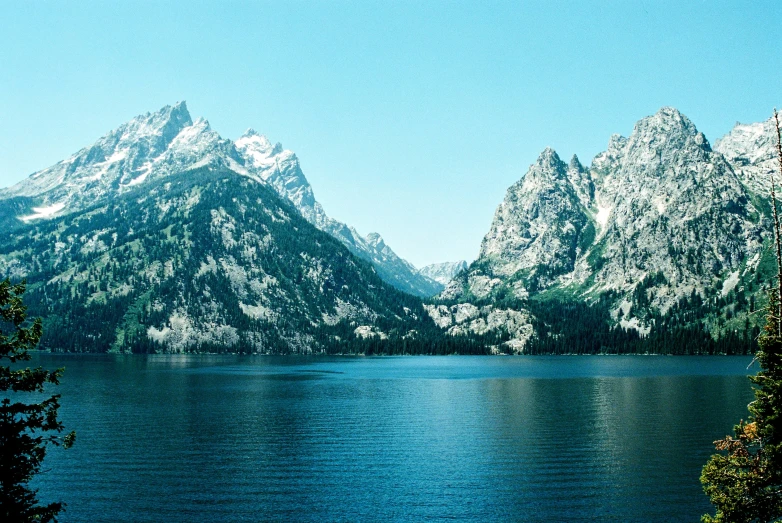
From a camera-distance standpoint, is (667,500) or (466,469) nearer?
(667,500)

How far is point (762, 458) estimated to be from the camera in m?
38.8

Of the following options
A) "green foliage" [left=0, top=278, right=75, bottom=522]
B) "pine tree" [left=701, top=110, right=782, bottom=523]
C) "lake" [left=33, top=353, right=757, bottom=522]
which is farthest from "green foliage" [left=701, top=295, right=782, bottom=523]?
"green foliage" [left=0, top=278, right=75, bottom=522]

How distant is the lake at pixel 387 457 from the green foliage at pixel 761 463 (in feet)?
68.4

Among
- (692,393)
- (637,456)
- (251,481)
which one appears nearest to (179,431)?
(251,481)

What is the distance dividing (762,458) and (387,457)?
5116 cm

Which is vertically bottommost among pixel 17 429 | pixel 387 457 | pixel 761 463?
pixel 387 457

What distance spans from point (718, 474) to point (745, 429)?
3.58 meters

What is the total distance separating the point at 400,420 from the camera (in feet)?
374

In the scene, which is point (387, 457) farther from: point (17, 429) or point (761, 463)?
point (17, 429)

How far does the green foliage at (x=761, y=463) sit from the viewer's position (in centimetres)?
3706

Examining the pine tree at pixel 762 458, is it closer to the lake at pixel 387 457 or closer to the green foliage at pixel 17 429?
the lake at pixel 387 457

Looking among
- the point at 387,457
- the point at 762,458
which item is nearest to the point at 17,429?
the point at 762,458

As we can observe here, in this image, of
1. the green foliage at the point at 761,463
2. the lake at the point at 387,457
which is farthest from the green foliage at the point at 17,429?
the green foliage at the point at 761,463

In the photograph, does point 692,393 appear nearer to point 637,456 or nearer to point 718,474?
point 637,456
